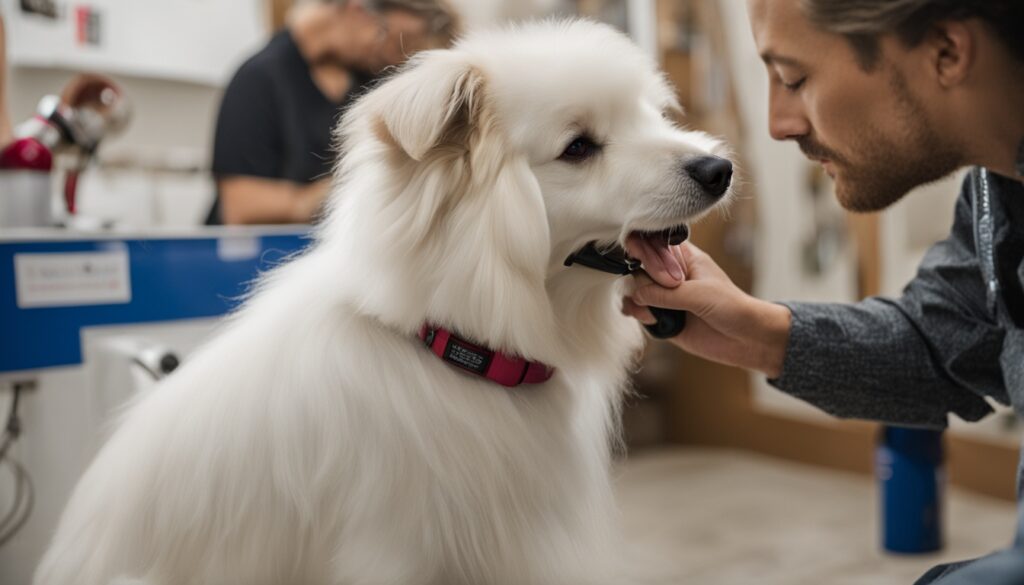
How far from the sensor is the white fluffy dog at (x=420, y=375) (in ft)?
3.50

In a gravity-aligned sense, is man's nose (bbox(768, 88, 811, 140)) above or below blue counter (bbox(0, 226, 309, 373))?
above

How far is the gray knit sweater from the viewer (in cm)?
136

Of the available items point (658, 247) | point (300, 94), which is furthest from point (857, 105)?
point (300, 94)

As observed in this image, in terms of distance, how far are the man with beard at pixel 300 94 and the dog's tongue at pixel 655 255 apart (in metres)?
1.51

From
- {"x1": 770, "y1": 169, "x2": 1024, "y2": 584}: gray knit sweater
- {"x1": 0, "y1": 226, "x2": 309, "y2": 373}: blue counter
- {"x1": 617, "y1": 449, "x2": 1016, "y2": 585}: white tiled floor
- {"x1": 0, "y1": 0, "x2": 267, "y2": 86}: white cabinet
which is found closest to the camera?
{"x1": 770, "y1": 169, "x2": 1024, "y2": 584}: gray knit sweater

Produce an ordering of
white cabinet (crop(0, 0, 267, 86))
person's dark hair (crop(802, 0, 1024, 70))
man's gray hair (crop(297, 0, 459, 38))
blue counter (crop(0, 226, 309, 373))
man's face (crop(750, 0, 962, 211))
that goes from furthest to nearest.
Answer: white cabinet (crop(0, 0, 267, 86)) → man's gray hair (crop(297, 0, 459, 38)) → blue counter (crop(0, 226, 309, 373)) → man's face (crop(750, 0, 962, 211)) → person's dark hair (crop(802, 0, 1024, 70))

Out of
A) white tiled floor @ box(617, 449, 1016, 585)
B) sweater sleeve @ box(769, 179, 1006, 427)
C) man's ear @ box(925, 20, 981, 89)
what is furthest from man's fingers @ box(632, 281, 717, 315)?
white tiled floor @ box(617, 449, 1016, 585)

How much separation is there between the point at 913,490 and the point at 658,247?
1752 mm

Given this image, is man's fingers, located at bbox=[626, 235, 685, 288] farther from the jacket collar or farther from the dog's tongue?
the jacket collar

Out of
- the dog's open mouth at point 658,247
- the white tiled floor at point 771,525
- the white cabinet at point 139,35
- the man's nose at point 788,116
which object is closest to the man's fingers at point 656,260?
the dog's open mouth at point 658,247

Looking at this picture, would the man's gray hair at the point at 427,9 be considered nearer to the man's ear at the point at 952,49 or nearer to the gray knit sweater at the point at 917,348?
the gray knit sweater at the point at 917,348

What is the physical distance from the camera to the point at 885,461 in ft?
8.47

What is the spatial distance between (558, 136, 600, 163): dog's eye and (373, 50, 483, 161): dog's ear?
14cm

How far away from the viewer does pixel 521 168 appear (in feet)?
3.74
